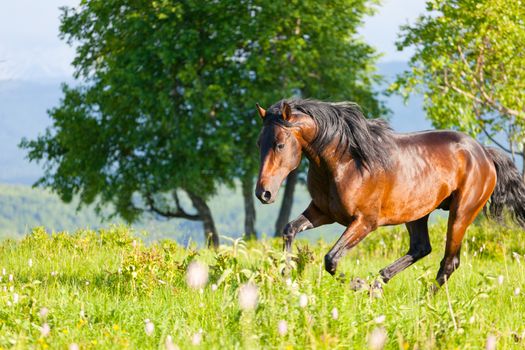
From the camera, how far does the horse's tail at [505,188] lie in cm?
890

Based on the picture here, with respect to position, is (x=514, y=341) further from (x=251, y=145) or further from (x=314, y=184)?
(x=251, y=145)

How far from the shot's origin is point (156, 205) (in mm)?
30938

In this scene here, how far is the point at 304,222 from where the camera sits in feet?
24.1

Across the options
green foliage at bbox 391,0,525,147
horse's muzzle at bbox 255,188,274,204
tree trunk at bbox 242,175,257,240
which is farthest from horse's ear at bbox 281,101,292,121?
tree trunk at bbox 242,175,257,240

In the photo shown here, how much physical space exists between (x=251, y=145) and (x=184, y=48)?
4102 mm

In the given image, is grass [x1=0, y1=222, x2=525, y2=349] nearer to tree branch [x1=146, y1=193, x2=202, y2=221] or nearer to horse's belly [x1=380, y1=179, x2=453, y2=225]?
horse's belly [x1=380, y1=179, x2=453, y2=225]

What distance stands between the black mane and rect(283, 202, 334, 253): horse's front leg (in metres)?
0.67

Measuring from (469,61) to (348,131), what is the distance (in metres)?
16.0

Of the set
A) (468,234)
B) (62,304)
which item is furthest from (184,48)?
(62,304)

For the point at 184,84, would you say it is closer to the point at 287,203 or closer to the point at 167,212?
the point at 287,203

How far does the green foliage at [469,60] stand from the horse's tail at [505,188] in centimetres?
999

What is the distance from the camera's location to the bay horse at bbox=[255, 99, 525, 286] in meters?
6.75

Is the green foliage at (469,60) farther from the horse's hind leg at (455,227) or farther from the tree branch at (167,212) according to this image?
the tree branch at (167,212)

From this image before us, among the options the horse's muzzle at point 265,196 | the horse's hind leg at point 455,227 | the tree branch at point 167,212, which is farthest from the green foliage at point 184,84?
the horse's muzzle at point 265,196
